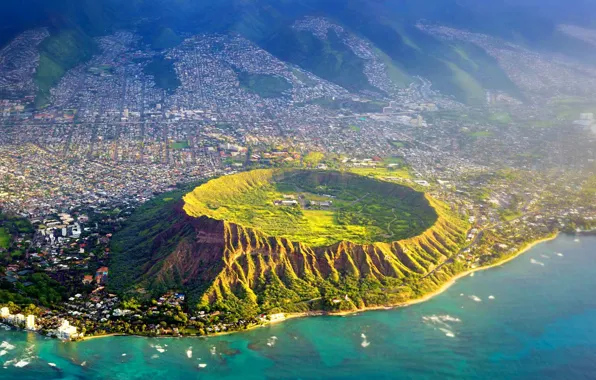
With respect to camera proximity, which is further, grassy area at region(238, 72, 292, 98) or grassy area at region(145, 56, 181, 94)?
grassy area at region(145, 56, 181, 94)

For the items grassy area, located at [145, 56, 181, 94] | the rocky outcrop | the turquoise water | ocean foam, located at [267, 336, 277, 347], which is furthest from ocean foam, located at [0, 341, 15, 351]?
grassy area, located at [145, 56, 181, 94]

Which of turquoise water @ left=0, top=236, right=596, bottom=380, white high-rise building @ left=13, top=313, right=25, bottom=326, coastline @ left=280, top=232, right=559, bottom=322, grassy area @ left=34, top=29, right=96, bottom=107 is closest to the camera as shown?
turquoise water @ left=0, top=236, right=596, bottom=380

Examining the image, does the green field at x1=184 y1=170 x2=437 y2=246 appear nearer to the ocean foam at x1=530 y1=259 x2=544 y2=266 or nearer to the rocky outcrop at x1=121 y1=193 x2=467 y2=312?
the rocky outcrop at x1=121 y1=193 x2=467 y2=312

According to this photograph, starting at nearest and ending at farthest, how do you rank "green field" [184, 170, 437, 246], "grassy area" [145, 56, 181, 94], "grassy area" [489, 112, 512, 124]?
"green field" [184, 170, 437, 246] → "grassy area" [489, 112, 512, 124] → "grassy area" [145, 56, 181, 94]

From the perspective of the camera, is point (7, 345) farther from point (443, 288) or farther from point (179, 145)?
point (179, 145)

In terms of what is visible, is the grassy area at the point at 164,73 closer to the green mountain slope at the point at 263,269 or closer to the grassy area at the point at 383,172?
the grassy area at the point at 383,172

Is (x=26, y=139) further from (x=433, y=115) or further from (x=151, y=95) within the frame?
(x=433, y=115)

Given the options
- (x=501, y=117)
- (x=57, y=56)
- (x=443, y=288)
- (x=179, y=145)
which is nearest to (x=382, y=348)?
(x=443, y=288)

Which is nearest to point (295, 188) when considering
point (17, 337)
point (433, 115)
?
point (17, 337)
